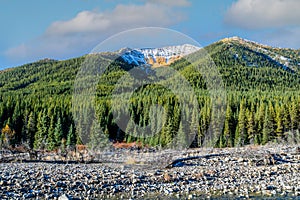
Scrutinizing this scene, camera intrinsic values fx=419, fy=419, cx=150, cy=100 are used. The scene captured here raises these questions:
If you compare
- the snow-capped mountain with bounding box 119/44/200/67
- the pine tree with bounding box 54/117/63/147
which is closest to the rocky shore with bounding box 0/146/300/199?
the snow-capped mountain with bounding box 119/44/200/67

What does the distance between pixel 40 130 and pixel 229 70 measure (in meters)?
107

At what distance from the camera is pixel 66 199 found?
54.0 feet

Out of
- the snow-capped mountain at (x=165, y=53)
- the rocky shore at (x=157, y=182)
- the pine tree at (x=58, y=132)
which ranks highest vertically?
the snow-capped mountain at (x=165, y=53)

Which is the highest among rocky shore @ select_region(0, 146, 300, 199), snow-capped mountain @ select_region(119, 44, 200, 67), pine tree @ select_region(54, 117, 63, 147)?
snow-capped mountain @ select_region(119, 44, 200, 67)

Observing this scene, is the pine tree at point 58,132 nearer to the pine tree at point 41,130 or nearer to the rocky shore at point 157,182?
the pine tree at point 41,130

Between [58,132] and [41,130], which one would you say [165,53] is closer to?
[58,132]

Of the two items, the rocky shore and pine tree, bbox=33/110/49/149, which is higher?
pine tree, bbox=33/110/49/149

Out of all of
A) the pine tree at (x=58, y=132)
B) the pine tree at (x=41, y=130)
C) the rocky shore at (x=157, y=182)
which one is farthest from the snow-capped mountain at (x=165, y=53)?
the pine tree at (x=41, y=130)

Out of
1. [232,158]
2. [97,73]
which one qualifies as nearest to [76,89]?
[97,73]

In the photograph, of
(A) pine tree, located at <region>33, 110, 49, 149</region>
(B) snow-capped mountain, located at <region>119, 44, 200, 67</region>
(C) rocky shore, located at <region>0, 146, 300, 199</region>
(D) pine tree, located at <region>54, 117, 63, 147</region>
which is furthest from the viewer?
(D) pine tree, located at <region>54, 117, 63, 147</region>

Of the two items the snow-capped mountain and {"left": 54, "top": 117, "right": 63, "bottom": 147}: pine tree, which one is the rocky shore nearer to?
the snow-capped mountain

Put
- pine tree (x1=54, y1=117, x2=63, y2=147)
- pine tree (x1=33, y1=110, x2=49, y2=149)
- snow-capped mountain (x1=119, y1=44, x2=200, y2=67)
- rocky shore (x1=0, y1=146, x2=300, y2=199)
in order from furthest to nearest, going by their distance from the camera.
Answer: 1. pine tree (x1=54, y1=117, x2=63, y2=147)
2. pine tree (x1=33, y1=110, x2=49, y2=149)
3. snow-capped mountain (x1=119, y1=44, x2=200, y2=67)
4. rocky shore (x1=0, y1=146, x2=300, y2=199)

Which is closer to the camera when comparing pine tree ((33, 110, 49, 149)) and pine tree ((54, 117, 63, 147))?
pine tree ((33, 110, 49, 149))

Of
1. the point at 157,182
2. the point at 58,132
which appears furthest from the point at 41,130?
the point at 157,182
